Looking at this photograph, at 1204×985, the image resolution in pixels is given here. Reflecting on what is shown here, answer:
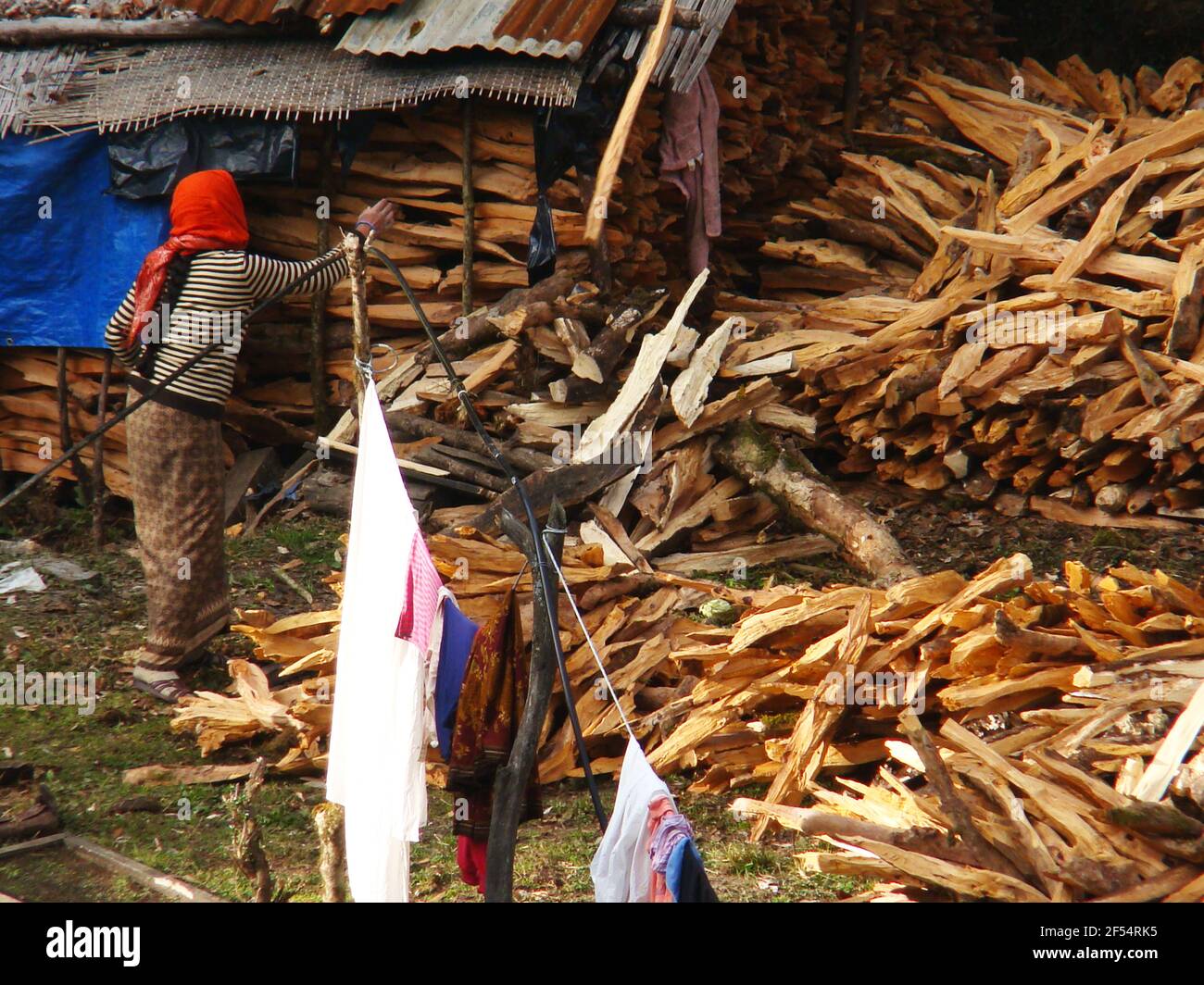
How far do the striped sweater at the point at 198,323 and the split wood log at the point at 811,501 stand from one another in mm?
3005

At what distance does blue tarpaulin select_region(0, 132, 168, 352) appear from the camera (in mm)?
8992

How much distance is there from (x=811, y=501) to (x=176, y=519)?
3.72 m

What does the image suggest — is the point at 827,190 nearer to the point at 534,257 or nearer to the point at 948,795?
the point at 534,257

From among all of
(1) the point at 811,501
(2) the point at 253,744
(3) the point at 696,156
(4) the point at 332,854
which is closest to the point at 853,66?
(3) the point at 696,156

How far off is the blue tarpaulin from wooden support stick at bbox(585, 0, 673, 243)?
10.3 feet

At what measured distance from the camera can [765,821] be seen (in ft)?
16.8

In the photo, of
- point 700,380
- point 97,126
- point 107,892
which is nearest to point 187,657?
point 107,892

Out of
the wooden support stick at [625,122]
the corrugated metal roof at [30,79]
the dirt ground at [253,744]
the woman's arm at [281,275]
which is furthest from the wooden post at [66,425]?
the wooden support stick at [625,122]

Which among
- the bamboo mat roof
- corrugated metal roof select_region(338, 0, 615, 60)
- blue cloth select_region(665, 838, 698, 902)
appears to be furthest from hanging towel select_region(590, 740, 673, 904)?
corrugated metal roof select_region(338, 0, 615, 60)

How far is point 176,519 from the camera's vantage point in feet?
21.7

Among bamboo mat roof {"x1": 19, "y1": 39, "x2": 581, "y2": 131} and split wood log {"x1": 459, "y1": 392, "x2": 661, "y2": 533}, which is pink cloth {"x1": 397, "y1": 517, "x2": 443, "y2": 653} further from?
bamboo mat roof {"x1": 19, "y1": 39, "x2": 581, "y2": 131}

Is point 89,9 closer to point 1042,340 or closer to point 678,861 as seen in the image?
point 1042,340

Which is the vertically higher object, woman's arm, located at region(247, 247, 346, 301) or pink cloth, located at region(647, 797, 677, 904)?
woman's arm, located at region(247, 247, 346, 301)

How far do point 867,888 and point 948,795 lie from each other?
2.63ft
